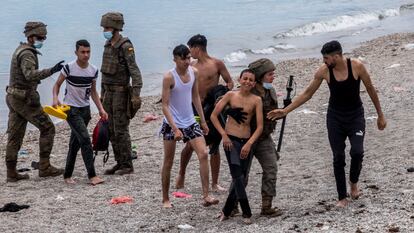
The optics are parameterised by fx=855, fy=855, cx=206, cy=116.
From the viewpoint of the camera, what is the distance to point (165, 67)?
26.4m

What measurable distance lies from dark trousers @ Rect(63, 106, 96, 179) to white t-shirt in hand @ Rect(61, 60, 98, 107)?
4.1 inches

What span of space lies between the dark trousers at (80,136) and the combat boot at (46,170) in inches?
18.6

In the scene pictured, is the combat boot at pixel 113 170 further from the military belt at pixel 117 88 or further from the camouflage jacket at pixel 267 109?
the camouflage jacket at pixel 267 109

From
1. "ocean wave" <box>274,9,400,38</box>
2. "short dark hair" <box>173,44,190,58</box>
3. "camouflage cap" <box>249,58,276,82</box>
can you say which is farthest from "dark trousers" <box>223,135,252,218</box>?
"ocean wave" <box>274,9,400,38</box>

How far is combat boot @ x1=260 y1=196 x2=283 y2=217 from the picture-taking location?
8094 millimetres

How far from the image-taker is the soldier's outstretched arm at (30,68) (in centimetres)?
992

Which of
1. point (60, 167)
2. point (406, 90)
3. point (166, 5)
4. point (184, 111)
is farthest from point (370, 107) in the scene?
point (166, 5)

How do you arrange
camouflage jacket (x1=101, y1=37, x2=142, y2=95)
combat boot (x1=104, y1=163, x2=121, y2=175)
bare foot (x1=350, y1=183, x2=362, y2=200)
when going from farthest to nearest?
1. combat boot (x1=104, y1=163, x2=121, y2=175)
2. camouflage jacket (x1=101, y1=37, x2=142, y2=95)
3. bare foot (x1=350, y1=183, x2=362, y2=200)

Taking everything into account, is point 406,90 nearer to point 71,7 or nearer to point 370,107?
point 370,107

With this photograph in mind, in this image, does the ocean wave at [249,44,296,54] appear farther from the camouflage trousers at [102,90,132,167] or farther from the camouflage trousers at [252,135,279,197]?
the camouflage trousers at [252,135,279,197]

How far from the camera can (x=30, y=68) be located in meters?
9.98

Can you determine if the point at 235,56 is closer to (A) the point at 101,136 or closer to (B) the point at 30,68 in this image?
(A) the point at 101,136

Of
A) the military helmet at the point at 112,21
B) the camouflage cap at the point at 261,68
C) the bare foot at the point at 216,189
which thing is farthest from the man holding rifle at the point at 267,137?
the military helmet at the point at 112,21

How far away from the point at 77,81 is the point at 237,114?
2.85 meters
